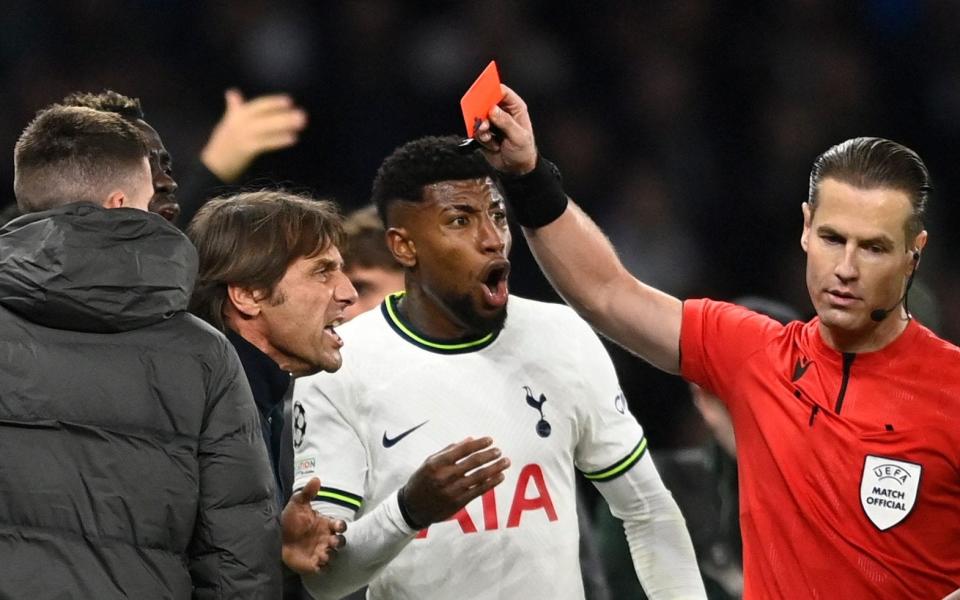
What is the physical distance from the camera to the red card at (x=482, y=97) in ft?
8.79

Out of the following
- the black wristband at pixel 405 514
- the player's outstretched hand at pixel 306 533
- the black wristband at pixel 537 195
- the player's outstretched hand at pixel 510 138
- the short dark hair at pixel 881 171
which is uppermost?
the short dark hair at pixel 881 171

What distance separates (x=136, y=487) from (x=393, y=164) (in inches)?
53.0

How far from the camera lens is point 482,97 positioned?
2691 mm

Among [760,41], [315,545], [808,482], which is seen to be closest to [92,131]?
[315,545]

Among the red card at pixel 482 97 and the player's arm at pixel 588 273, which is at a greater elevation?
the red card at pixel 482 97

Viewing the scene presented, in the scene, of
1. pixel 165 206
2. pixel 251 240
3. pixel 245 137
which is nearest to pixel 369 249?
pixel 245 137

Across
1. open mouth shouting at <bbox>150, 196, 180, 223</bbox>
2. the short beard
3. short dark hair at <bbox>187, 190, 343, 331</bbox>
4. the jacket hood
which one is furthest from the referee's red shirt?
open mouth shouting at <bbox>150, 196, 180, 223</bbox>

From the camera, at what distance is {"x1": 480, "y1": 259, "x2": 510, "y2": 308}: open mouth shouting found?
10.3 ft

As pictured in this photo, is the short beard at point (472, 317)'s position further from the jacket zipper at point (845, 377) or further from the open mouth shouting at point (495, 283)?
the jacket zipper at point (845, 377)

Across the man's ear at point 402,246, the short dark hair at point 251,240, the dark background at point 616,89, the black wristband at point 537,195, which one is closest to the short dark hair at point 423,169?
the man's ear at point 402,246

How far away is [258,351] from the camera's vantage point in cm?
290

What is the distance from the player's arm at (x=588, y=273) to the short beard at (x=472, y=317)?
23 cm

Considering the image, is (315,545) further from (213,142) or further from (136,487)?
(213,142)

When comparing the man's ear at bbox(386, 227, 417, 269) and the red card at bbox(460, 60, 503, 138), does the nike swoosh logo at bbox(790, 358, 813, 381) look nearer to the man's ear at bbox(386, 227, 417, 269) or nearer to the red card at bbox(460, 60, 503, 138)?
the red card at bbox(460, 60, 503, 138)
